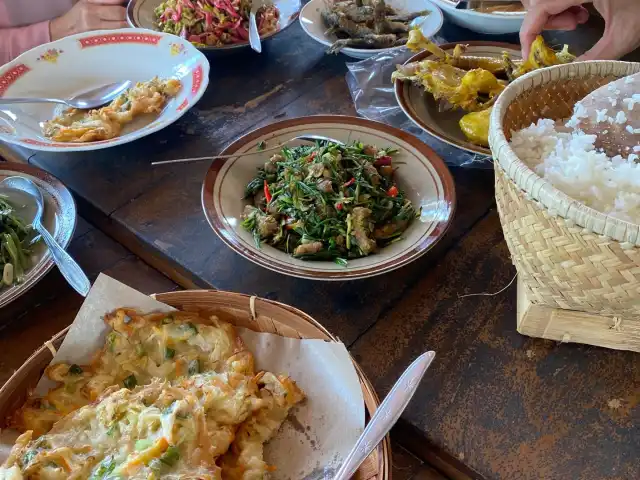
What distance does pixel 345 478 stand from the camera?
2.99 ft

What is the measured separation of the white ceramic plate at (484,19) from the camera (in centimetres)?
214

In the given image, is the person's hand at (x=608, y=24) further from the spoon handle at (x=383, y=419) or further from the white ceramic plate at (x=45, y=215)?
the white ceramic plate at (x=45, y=215)

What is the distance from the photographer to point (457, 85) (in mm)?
1752

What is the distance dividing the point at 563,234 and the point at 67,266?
1.06 meters

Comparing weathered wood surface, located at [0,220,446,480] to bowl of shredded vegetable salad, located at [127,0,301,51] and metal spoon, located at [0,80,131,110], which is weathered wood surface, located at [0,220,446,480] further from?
bowl of shredded vegetable salad, located at [127,0,301,51]

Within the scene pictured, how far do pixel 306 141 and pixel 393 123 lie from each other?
380 millimetres

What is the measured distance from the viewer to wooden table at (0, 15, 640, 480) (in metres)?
1.09

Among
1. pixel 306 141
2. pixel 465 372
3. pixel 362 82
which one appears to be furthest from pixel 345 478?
pixel 362 82

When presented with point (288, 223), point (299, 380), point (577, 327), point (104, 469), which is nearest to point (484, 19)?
point (288, 223)

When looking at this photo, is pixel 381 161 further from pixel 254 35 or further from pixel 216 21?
pixel 216 21

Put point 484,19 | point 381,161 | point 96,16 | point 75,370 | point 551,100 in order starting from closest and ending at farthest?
point 75,370 → point 551,100 → point 381,161 → point 484,19 → point 96,16

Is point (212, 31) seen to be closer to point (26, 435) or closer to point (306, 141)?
point (306, 141)

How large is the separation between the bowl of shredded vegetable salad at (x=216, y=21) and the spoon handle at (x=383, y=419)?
1.55 meters

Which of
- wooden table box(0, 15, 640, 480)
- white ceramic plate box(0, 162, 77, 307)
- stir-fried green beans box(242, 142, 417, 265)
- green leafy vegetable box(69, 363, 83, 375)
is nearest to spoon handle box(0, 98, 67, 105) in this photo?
wooden table box(0, 15, 640, 480)
